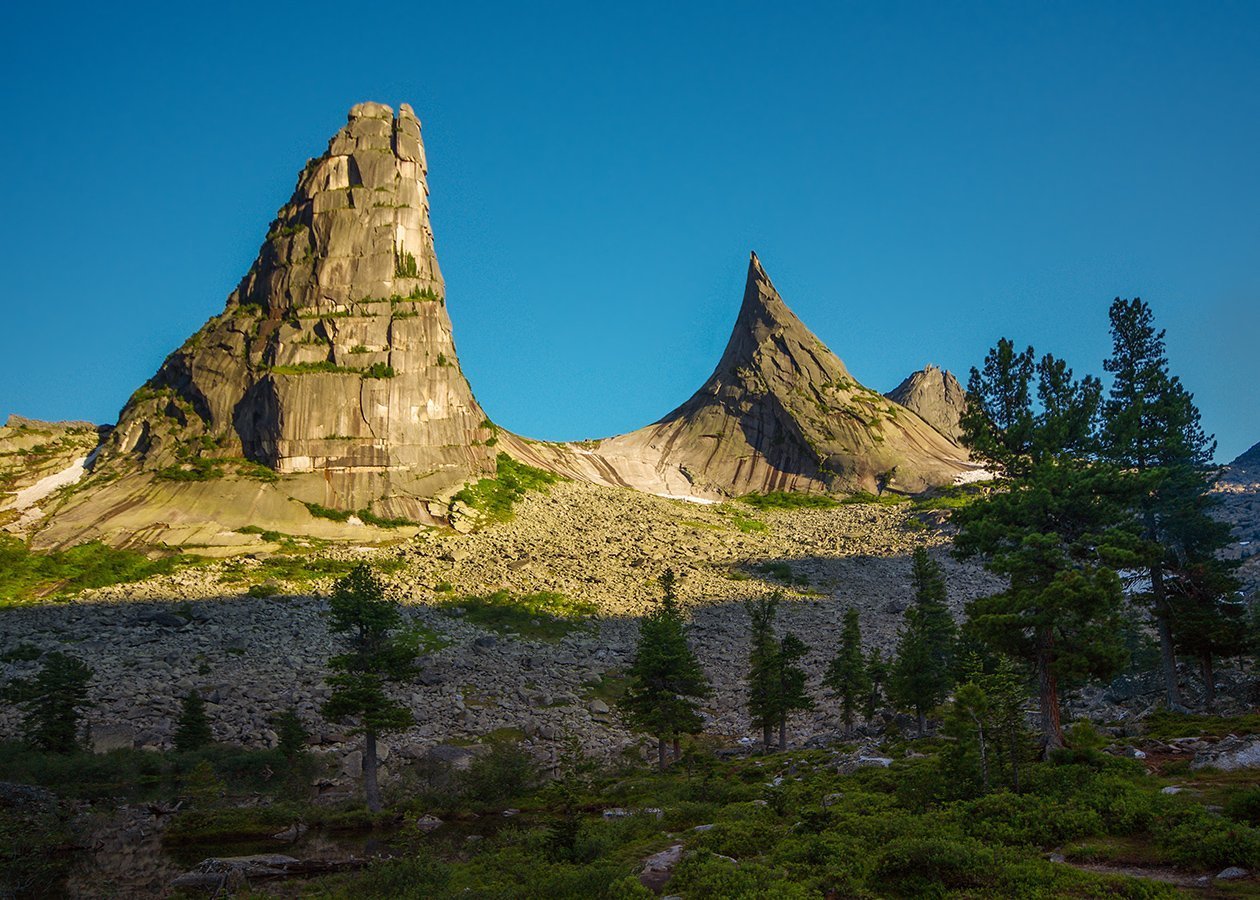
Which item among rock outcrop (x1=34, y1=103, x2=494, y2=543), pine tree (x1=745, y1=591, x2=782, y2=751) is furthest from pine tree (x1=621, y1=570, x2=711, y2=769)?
rock outcrop (x1=34, y1=103, x2=494, y2=543)

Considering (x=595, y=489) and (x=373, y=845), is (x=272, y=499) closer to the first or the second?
(x=595, y=489)

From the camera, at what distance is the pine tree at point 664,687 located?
38000 mm

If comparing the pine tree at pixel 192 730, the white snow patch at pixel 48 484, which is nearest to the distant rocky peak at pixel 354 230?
the white snow patch at pixel 48 484

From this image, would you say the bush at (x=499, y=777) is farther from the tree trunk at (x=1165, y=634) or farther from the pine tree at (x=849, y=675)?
the tree trunk at (x=1165, y=634)

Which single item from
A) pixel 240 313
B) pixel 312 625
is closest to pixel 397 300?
pixel 240 313

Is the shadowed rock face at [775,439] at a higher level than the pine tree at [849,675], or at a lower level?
higher

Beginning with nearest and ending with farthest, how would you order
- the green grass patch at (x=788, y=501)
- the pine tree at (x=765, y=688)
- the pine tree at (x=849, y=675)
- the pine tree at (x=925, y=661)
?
the pine tree at (x=925, y=661) → the pine tree at (x=765, y=688) → the pine tree at (x=849, y=675) → the green grass patch at (x=788, y=501)

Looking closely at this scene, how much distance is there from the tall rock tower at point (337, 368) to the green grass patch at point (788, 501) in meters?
46.7

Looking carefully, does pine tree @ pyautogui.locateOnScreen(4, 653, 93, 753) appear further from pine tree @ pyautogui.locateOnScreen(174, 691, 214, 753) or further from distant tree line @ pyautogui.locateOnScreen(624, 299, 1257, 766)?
distant tree line @ pyautogui.locateOnScreen(624, 299, 1257, 766)

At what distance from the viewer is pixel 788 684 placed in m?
42.3

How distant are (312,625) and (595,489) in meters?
54.9

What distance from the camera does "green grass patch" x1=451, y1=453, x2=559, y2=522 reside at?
87438 millimetres

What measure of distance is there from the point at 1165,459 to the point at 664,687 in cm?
2643

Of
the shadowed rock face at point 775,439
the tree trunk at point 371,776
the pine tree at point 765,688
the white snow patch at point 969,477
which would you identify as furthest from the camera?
the shadowed rock face at point 775,439
